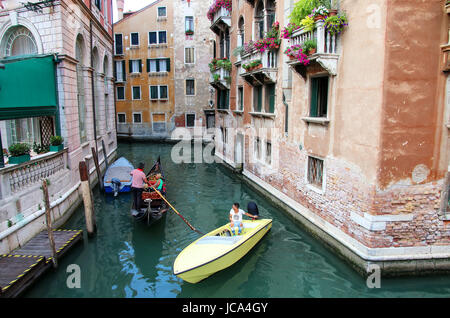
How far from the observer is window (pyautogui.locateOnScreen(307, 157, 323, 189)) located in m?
7.69

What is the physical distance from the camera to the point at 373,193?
18.8 ft

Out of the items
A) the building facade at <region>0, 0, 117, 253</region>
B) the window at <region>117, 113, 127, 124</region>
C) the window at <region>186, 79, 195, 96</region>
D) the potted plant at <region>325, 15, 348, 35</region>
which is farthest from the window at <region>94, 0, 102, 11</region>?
the window at <region>117, 113, 127, 124</region>

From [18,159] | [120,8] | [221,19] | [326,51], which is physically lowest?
[18,159]

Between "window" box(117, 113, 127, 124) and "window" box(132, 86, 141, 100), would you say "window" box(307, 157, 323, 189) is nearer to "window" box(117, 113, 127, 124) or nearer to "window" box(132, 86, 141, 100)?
"window" box(132, 86, 141, 100)

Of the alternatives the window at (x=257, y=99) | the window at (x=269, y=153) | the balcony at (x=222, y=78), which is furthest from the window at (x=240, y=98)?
the window at (x=269, y=153)

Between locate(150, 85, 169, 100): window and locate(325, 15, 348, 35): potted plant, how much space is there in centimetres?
2006

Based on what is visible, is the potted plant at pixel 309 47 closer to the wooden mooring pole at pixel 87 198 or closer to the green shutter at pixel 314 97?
the green shutter at pixel 314 97

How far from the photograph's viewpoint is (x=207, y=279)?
243 inches

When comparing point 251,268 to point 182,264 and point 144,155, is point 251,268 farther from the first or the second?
point 144,155

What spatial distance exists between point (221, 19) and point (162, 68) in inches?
441

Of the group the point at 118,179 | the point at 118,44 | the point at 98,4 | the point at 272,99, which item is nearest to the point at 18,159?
the point at 118,179

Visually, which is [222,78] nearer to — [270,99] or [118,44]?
[270,99]

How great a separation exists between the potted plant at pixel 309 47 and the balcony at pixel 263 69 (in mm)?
2768
